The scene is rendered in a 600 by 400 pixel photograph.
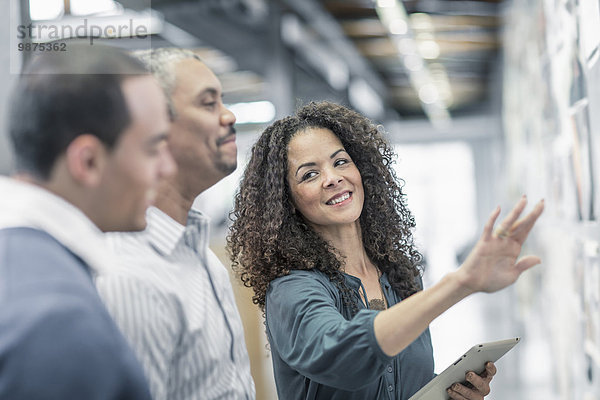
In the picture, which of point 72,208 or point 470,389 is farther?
point 470,389

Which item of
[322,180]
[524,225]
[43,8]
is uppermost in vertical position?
[43,8]

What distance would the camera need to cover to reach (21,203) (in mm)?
1065

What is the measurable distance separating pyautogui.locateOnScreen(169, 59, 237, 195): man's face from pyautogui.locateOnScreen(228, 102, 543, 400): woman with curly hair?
1.47 feet

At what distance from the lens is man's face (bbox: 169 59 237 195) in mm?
1520

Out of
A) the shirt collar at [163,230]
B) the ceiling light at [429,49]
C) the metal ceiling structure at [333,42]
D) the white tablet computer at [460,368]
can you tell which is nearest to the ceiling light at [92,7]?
the shirt collar at [163,230]

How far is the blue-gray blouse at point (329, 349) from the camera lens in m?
1.57

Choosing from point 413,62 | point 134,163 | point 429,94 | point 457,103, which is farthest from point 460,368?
point 457,103

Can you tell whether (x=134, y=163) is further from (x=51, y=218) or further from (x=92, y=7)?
(x=92, y=7)

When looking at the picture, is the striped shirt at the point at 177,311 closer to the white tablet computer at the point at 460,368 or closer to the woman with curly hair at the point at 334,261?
the woman with curly hair at the point at 334,261

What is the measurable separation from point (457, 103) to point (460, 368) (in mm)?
17912

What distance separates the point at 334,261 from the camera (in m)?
2.02

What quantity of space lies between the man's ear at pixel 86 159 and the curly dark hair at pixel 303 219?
0.91 metres

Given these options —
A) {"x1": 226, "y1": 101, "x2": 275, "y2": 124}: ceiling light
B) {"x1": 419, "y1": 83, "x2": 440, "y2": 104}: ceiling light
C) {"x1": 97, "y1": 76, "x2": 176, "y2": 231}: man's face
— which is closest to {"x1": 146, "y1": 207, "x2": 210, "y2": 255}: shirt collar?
{"x1": 97, "y1": 76, "x2": 176, "y2": 231}: man's face

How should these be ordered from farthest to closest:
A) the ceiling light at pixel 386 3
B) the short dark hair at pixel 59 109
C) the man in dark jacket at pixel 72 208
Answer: the ceiling light at pixel 386 3
the short dark hair at pixel 59 109
the man in dark jacket at pixel 72 208
